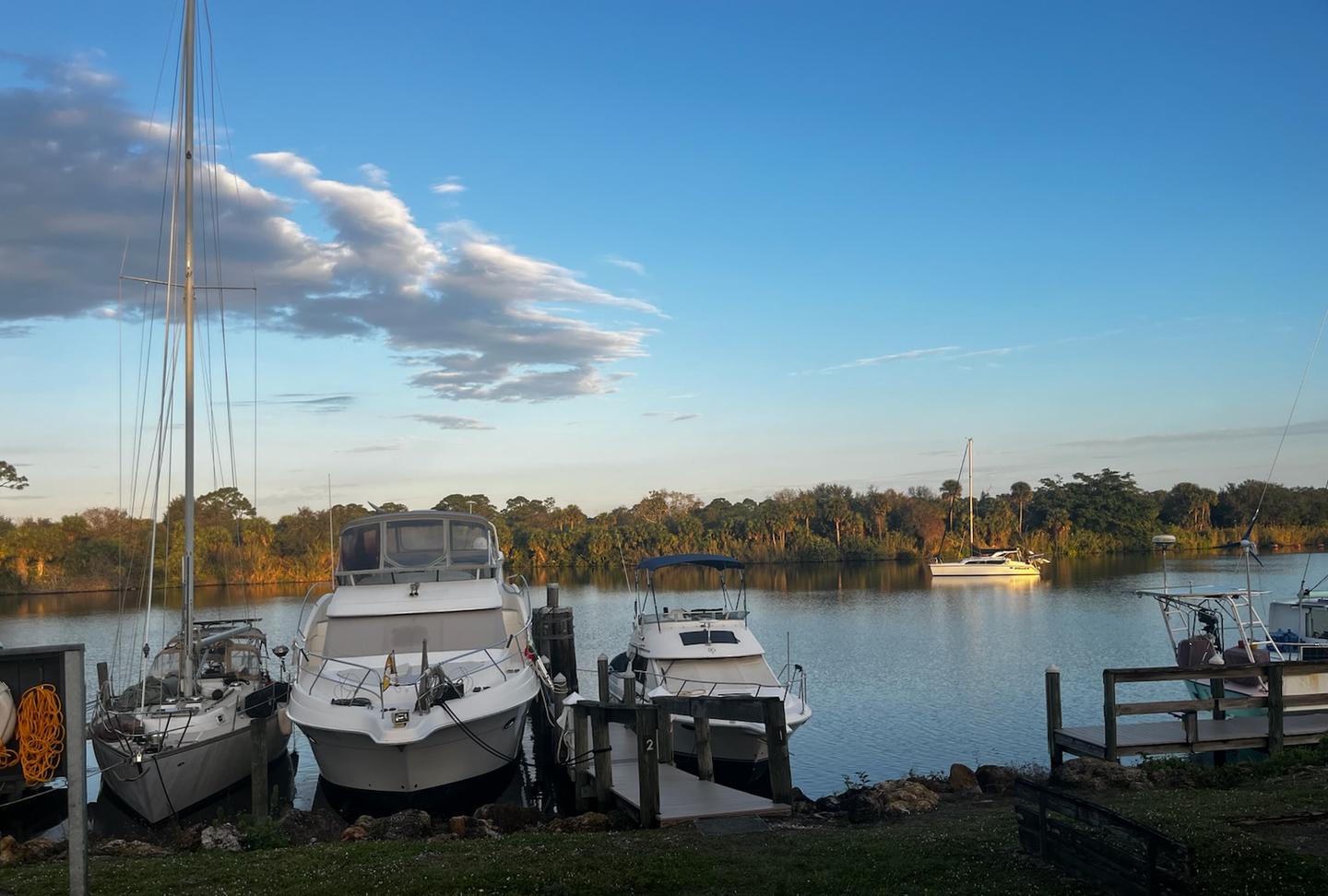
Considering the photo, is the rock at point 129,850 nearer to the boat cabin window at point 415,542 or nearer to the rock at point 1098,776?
the boat cabin window at point 415,542

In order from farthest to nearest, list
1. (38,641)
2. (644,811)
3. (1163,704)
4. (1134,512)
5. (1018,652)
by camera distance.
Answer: (1134,512), (38,641), (1018,652), (1163,704), (644,811)

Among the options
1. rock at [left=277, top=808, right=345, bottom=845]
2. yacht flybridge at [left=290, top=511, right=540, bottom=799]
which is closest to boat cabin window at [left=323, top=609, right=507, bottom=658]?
yacht flybridge at [left=290, top=511, right=540, bottom=799]

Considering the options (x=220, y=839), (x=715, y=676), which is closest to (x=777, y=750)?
(x=715, y=676)

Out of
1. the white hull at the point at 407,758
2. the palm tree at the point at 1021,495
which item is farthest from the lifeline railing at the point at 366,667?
the palm tree at the point at 1021,495

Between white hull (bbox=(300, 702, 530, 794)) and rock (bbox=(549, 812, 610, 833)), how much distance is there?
3.68 meters

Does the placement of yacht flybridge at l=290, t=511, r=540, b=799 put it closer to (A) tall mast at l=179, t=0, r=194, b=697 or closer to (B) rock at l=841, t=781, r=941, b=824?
(A) tall mast at l=179, t=0, r=194, b=697

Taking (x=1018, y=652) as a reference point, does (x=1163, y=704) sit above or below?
above

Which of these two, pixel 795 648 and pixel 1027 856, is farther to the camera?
pixel 795 648

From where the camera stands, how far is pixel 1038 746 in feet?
71.8

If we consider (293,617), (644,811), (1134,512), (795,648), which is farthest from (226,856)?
(1134,512)

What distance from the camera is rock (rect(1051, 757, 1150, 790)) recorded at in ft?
46.3

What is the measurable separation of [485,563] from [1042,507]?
9025 centimetres

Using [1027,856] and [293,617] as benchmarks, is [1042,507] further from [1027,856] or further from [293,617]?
[1027,856]

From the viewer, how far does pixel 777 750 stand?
43.9 ft
